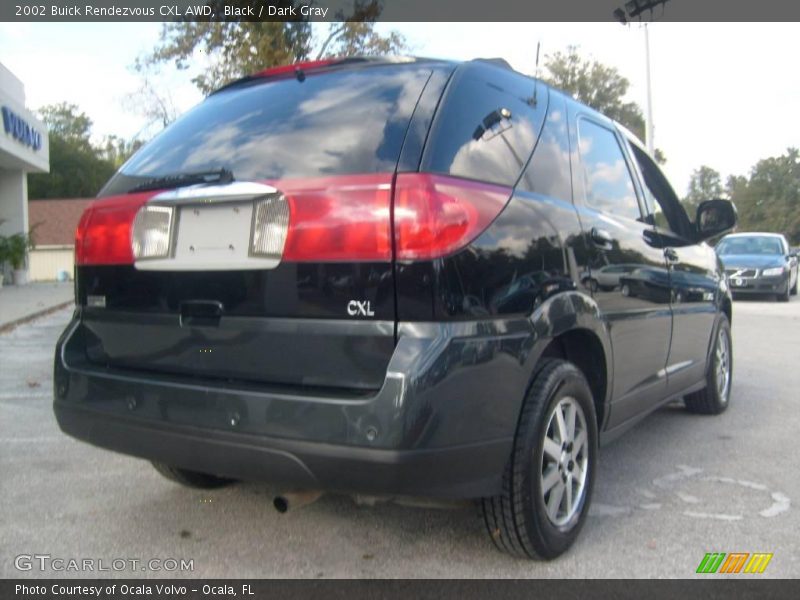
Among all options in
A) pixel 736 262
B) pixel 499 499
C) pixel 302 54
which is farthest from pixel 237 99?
pixel 302 54

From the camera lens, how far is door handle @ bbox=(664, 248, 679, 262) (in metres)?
4.21

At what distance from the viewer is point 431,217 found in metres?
2.37

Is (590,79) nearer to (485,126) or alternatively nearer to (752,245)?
(752,245)

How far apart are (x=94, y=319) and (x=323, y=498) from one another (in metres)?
1.32

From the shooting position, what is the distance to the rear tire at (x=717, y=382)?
5.24 m

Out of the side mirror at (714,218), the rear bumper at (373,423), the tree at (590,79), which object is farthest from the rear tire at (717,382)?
the tree at (590,79)

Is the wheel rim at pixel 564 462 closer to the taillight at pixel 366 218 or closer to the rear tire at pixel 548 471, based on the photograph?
the rear tire at pixel 548 471

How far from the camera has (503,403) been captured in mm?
2537

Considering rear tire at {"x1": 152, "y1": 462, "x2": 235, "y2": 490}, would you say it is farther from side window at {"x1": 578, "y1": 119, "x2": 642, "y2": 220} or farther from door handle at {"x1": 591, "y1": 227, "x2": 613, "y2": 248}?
side window at {"x1": 578, "y1": 119, "x2": 642, "y2": 220}

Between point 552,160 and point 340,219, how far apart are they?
113 cm

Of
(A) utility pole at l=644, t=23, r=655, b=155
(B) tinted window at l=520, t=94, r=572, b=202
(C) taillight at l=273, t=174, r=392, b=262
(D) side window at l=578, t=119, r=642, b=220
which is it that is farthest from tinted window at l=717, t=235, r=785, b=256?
(C) taillight at l=273, t=174, r=392, b=262

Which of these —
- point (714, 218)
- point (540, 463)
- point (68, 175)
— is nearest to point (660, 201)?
point (714, 218)

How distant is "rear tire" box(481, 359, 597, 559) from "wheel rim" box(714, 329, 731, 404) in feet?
8.39
